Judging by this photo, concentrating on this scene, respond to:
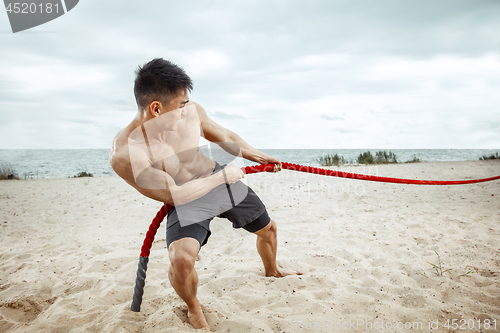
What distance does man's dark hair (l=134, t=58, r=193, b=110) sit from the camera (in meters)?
2.09

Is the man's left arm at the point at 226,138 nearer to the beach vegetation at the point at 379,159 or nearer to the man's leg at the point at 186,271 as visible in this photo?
the man's leg at the point at 186,271

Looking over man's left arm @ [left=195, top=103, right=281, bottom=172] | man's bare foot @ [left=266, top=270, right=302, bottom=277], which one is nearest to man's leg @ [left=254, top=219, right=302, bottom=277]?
man's bare foot @ [left=266, top=270, right=302, bottom=277]

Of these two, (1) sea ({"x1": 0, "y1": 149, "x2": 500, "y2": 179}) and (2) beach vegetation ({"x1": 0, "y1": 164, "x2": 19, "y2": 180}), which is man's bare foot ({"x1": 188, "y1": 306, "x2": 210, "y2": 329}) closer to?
(1) sea ({"x1": 0, "y1": 149, "x2": 500, "y2": 179})

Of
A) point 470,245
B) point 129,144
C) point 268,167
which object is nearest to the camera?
point 129,144

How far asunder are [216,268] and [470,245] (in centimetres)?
282

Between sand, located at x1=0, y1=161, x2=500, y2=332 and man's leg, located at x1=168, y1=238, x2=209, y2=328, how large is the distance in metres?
0.14

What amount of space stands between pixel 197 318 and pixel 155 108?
1.51 metres

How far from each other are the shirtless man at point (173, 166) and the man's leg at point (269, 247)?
174 mm

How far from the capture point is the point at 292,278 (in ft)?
8.98

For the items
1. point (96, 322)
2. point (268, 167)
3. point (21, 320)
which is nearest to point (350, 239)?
point (268, 167)

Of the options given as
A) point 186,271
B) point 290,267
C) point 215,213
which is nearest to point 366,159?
point 290,267

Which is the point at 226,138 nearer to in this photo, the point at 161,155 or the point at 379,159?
the point at 161,155

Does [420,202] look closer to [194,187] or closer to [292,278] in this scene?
[292,278]

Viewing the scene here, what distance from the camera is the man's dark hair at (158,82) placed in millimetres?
2092
